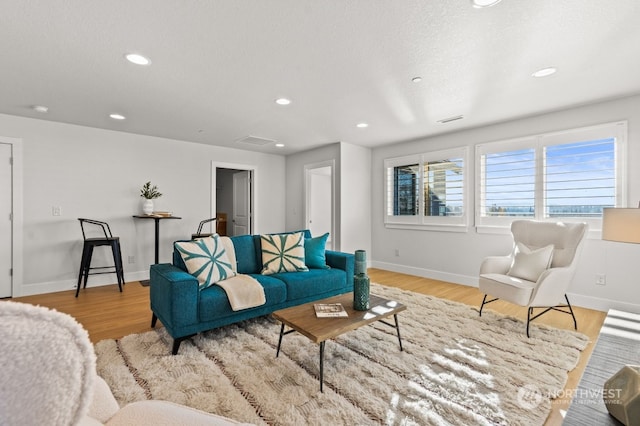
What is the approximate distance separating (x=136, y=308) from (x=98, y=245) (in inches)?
51.1

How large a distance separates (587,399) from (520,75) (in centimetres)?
262

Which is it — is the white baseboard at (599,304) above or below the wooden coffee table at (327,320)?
below

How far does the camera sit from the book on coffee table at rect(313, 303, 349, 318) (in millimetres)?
2109

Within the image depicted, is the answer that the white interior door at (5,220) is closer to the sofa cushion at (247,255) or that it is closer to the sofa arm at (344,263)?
the sofa cushion at (247,255)

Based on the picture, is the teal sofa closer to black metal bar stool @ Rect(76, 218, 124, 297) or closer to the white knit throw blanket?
the white knit throw blanket

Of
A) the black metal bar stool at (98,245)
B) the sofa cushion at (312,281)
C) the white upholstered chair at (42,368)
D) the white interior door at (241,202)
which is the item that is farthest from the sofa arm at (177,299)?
the white interior door at (241,202)

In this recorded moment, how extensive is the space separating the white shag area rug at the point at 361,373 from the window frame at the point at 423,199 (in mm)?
1981

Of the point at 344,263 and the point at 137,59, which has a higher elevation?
the point at 137,59

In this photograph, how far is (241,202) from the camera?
21.2 ft

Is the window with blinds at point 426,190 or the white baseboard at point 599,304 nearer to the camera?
the white baseboard at point 599,304

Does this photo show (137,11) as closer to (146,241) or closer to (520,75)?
(520,75)

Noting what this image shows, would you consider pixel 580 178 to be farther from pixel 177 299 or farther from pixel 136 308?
pixel 136 308

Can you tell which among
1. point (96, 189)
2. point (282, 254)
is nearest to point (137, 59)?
point (282, 254)

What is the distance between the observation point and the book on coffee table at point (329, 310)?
6.92 ft
